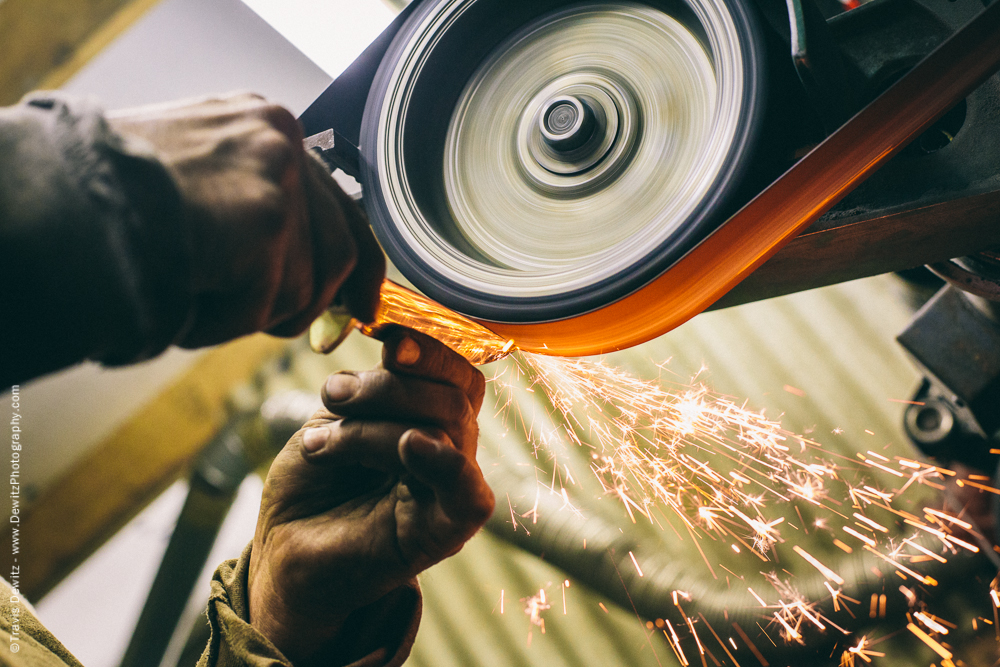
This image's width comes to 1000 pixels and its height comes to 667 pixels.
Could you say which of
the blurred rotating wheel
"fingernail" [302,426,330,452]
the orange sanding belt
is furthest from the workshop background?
the orange sanding belt

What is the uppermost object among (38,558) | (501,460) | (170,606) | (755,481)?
(755,481)

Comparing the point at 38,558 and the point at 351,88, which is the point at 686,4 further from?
the point at 38,558

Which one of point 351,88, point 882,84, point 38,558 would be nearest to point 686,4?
point 882,84

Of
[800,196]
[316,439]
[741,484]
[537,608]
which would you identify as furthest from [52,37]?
[741,484]

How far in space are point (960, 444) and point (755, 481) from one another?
626mm

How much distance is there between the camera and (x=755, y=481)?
72.1 inches

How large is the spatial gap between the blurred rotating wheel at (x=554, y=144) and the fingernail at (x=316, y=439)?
277 millimetres

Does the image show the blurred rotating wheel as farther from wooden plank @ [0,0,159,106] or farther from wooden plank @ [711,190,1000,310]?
wooden plank @ [0,0,159,106]

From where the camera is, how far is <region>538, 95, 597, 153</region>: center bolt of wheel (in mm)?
733

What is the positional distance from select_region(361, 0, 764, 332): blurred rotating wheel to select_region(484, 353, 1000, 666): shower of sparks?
72cm

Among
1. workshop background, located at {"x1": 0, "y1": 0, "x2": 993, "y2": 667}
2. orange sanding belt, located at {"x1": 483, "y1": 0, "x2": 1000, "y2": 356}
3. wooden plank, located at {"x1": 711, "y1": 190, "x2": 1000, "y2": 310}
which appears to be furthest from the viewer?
workshop background, located at {"x1": 0, "y1": 0, "x2": 993, "y2": 667}

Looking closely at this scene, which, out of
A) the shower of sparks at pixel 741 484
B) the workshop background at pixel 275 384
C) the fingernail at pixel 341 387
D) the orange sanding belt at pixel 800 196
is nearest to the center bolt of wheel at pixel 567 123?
the orange sanding belt at pixel 800 196

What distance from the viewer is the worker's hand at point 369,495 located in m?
0.70

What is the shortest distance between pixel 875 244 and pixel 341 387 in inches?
29.9
